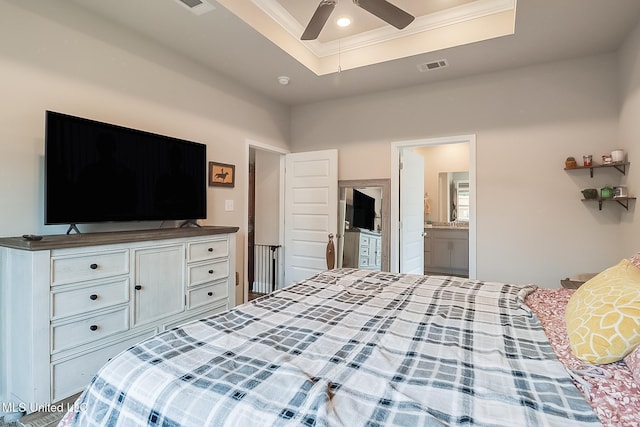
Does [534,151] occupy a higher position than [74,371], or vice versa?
[534,151]

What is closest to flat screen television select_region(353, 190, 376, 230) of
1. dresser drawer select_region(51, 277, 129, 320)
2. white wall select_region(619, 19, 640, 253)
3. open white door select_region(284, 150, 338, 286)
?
open white door select_region(284, 150, 338, 286)

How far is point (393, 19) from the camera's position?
219 cm

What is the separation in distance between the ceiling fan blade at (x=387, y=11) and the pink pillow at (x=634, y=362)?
6.85 feet

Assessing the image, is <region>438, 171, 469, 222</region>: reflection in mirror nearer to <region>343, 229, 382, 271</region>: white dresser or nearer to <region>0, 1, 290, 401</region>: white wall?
<region>343, 229, 382, 271</region>: white dresser

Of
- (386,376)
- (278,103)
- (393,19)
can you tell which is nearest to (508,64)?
(393,19)

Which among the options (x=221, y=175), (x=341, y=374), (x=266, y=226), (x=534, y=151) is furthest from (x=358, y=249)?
(x=341, y=374)

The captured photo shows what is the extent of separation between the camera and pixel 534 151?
3.30 m

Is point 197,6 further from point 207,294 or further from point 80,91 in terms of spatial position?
point 207,294

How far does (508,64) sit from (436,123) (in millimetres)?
881

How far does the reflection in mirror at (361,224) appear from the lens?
13.6ft

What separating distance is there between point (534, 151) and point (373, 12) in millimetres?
2315

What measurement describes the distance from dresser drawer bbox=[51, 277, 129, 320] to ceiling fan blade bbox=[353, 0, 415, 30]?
239cm

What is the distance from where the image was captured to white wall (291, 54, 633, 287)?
305cm

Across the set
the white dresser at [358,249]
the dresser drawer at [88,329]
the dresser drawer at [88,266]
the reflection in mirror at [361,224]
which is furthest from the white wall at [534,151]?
the dresser drawer at [88,329]
